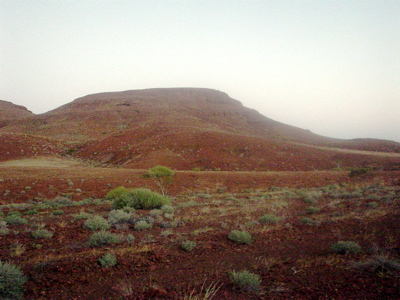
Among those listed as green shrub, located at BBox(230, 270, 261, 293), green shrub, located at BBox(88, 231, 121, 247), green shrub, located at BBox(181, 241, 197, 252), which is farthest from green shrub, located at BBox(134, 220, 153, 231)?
green shrub, located at BBox(230, 270, 261, 293)

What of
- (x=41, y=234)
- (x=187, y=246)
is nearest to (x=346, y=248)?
(x=187, y=246)

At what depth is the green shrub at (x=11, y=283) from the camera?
121 inches

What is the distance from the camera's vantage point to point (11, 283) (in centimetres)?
319

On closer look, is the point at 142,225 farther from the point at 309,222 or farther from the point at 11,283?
the point at 309,222

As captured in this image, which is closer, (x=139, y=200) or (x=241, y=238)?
(x=241, y=238)

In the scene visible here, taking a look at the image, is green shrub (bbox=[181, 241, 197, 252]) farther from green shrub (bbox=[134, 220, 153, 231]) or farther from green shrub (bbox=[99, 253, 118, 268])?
green shrub (bbox=[134, 220, 153, 231])

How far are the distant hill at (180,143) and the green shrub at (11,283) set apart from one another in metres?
23.0

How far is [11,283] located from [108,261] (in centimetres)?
135

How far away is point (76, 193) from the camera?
13.1 m

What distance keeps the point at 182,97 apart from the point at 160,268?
8778 centimetres

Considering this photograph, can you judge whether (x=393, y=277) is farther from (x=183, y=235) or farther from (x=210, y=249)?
(x=183, y=235)

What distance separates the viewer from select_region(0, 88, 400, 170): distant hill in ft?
96.9

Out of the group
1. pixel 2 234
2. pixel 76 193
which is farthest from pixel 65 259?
pixel 76 193

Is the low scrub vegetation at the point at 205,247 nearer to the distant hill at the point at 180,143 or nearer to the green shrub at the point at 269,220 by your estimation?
the green shrub at the point at 269,220
